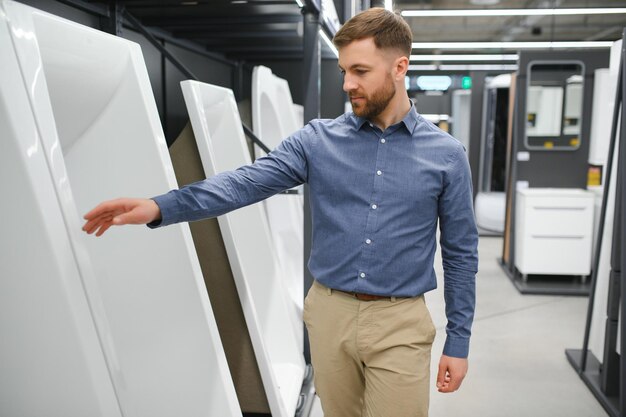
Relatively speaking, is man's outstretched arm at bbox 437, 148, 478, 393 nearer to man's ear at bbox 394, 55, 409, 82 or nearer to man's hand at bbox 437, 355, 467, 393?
man's hand at bbox 437, 355, 467, 393

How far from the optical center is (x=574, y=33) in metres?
15.5

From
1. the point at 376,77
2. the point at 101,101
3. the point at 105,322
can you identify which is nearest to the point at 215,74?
the point at 101,101

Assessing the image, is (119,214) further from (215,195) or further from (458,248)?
(458,248)

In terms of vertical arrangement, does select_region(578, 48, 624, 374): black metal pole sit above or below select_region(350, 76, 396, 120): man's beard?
below

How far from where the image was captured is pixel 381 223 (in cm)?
153

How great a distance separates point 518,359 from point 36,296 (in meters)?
3.12

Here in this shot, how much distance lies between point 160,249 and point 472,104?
7428 millimetres

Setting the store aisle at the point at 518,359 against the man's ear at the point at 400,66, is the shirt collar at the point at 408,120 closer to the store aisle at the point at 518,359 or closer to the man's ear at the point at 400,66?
the man's ear at the point at 400,66

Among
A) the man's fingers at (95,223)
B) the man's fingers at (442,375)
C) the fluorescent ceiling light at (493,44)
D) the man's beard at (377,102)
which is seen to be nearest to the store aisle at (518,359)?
the man's fingers at (442,375)

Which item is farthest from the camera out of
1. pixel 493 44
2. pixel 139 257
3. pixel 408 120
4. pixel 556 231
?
pixel 493 44

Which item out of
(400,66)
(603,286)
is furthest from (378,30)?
(603,286)

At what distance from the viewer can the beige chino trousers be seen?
1526 mm

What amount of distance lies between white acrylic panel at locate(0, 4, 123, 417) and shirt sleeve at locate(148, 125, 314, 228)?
26cm

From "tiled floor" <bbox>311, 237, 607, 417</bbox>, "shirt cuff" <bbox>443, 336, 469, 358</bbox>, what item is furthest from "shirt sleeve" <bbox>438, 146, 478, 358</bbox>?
"tiled floor" <bbox>311, 237, 607, 417</bbox>
